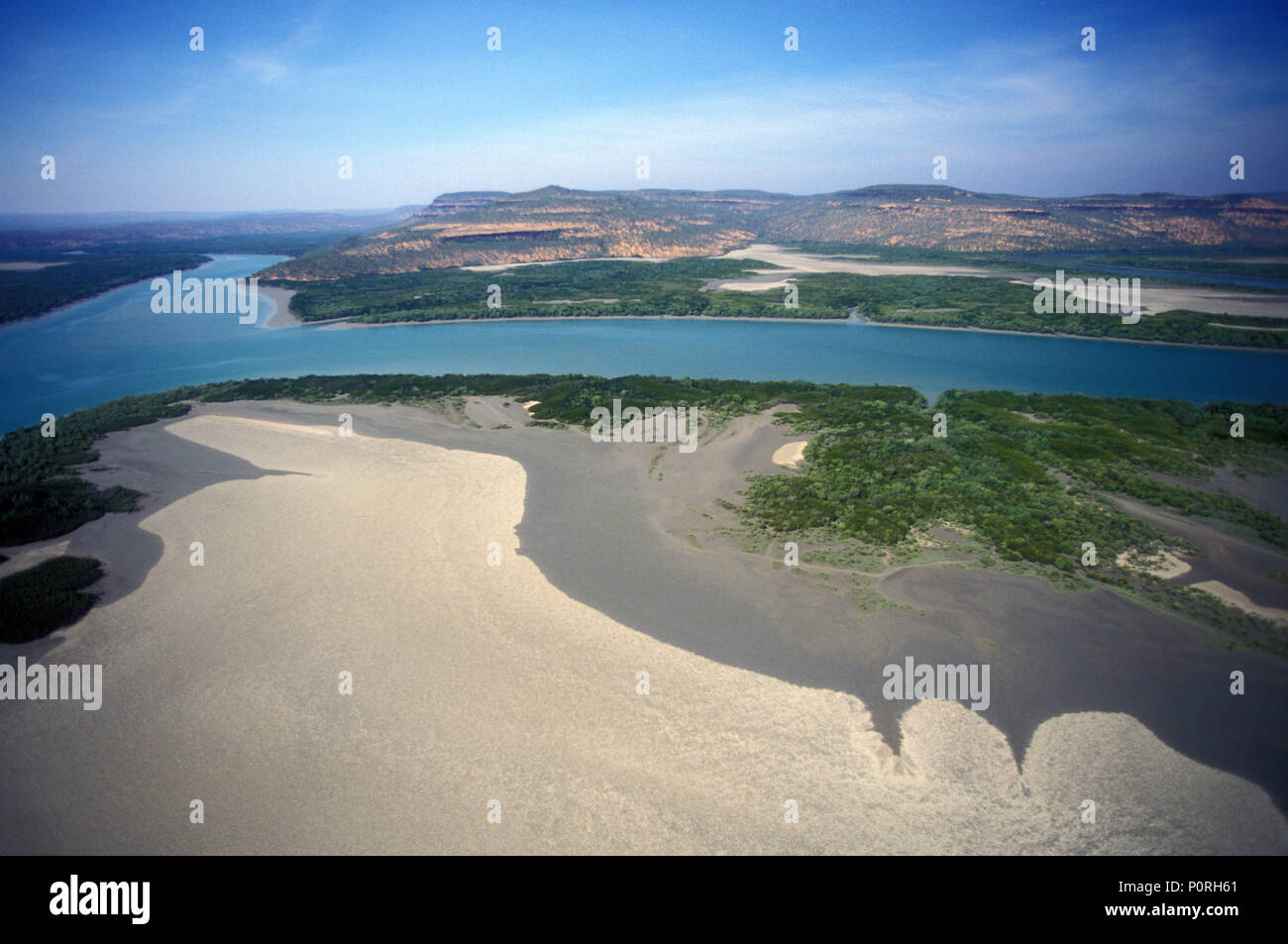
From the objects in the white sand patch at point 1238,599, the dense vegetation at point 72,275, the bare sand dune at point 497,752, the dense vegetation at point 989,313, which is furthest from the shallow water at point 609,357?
the bare sand dune at point 497,752

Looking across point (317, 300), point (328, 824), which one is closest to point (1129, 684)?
point (328, 824)

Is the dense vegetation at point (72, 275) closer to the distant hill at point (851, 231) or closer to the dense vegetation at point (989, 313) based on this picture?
the distant hill at point (851, 231)

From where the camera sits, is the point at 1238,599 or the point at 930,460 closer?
the point at 1238,599

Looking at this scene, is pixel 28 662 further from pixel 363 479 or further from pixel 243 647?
pixel 363 479

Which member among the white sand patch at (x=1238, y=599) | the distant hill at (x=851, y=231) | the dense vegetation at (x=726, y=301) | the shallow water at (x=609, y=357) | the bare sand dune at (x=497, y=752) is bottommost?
the bare sand dune at (x=497, y=752)

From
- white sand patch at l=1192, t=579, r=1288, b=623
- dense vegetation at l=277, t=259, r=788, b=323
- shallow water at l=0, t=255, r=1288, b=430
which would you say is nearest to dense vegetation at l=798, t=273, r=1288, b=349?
shallow water at l=0, t=255, r=1288, b=430

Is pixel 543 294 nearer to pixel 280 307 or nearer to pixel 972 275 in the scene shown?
pixel 280 307

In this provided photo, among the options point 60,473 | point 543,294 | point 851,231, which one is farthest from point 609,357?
point 851,231

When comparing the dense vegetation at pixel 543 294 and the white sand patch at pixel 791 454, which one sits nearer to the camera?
the white sand patch at pixel 791 454
